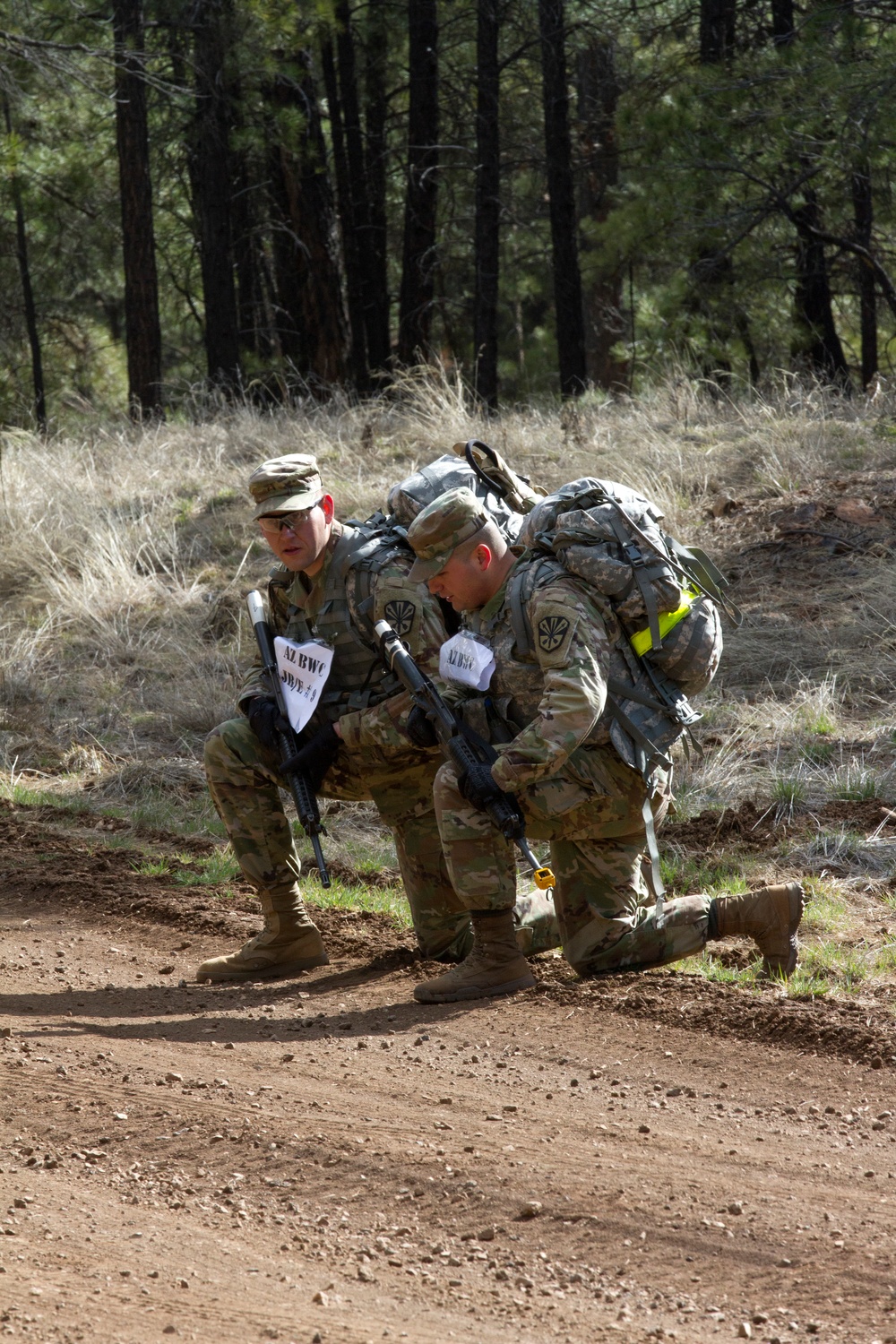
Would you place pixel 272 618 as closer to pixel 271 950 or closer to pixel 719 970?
pixel 271 950

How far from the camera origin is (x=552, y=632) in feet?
13.4

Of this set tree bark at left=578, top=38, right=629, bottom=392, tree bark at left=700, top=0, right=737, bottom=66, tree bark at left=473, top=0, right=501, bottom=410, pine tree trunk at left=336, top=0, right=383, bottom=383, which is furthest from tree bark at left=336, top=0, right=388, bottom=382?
tree bark at left=700, top=0, right=737, bottom=66

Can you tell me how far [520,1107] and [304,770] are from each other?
1627mm

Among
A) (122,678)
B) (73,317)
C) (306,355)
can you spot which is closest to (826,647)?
(122,678)

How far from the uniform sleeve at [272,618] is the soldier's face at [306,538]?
270 mm

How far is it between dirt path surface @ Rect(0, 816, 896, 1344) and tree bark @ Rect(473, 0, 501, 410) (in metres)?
12.7

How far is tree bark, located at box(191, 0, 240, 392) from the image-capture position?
15.8 meters

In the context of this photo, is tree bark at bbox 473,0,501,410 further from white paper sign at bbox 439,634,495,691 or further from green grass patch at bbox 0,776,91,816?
white paper sign at bbox 439,634,495,691

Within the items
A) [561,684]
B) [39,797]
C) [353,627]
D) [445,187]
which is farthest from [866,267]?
[561,684]

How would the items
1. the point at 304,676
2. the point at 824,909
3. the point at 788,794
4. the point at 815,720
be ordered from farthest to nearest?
the point at 815,720 < the point at 788,794 < the point at 824,909 < the point at 304,676

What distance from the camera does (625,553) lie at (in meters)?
4.13

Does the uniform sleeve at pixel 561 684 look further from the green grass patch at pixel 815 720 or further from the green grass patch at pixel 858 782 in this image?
the green grass patch at pixel 815 720

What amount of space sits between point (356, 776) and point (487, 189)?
13.4m

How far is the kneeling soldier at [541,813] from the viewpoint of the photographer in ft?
13.7
